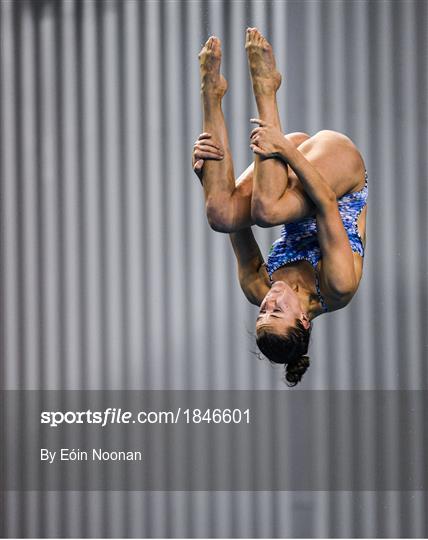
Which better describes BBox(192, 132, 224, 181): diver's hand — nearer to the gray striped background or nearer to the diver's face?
the diver's face

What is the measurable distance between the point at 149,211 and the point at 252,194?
5.93 feet

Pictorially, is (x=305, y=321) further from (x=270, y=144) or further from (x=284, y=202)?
(x=270, y=144)

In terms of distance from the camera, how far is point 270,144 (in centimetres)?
219

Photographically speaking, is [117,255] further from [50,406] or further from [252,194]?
[252,194]

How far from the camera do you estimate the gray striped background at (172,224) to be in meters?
3.90

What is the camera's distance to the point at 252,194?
7.43 ft

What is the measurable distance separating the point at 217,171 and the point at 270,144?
0.16 meters

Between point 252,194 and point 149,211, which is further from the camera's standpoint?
point 149,211

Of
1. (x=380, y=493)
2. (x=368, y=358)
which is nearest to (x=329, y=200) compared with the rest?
(x=368, y=358)

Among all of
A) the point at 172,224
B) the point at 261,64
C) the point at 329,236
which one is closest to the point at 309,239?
the point at 329,236

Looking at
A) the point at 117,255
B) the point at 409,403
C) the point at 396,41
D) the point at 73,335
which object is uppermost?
the point at 396,41

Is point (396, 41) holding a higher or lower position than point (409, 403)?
higher

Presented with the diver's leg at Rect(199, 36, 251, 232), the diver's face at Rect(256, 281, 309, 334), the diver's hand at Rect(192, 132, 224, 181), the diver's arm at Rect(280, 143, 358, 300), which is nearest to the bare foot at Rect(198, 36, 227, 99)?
the diver's leg at Rect(199, 36, 251, 232)

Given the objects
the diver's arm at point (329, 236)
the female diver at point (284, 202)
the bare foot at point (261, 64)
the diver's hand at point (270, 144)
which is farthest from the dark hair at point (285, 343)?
the bare foot at point (261, 64)
